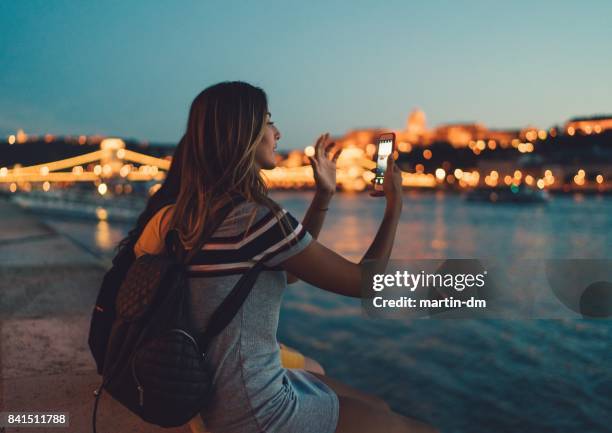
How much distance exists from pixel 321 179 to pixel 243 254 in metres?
0.38

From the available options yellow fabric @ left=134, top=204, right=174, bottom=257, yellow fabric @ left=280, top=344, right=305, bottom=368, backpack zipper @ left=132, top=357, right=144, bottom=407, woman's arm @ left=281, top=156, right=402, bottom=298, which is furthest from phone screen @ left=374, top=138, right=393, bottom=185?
yellow fabric @ left=280, top=344, right=305, bottom=368

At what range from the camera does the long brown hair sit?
120 centimetres

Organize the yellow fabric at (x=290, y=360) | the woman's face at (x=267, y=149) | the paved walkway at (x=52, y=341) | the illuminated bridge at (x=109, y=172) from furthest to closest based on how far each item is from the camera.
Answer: the illuminated bridge at (x=109, y=172) → the yellow fabric at (x=290, y=360) → the paved walkway at (x=52, y=341) → the woman's face at (x=267, y=149)

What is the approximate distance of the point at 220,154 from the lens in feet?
3.97

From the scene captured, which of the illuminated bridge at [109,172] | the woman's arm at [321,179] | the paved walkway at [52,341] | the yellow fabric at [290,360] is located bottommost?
the illuminated bridge at [109,172]

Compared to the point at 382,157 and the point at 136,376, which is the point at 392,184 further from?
the point at 136,376

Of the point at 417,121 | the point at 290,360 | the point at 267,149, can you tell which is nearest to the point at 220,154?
the point at 267,149

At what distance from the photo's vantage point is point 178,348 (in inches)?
46.4

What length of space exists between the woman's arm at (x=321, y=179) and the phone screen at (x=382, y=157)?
11 cm

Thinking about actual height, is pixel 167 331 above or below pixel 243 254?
below

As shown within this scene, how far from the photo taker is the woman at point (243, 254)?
3.83 ft

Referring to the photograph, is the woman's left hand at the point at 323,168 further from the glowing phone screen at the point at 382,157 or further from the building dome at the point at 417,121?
the building dome at the point at 417,121

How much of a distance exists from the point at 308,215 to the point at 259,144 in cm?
39

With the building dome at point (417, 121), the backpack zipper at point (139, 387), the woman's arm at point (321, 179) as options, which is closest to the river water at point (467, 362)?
the woman's arm at point (321, 179)
